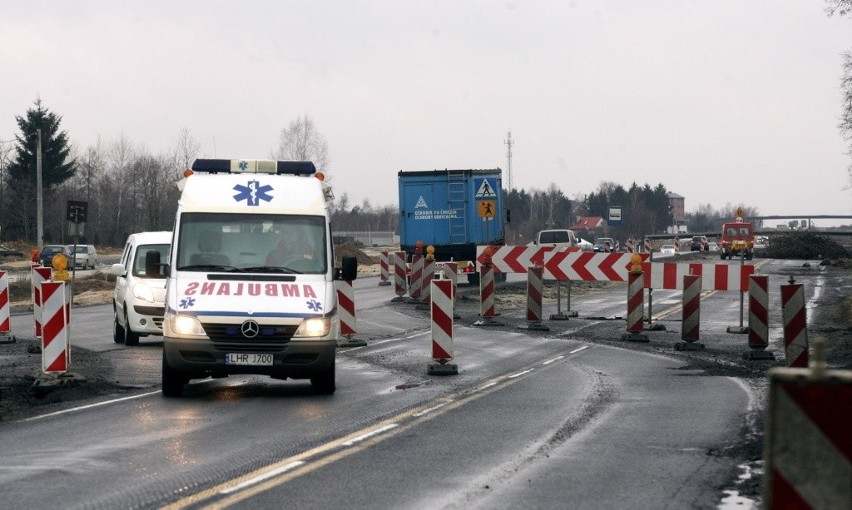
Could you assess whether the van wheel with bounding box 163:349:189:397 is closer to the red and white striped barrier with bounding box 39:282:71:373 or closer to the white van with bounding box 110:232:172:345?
the red and white striped barrier with bounding box 39:282:71:373

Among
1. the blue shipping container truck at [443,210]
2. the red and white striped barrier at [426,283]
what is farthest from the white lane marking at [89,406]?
the blue shipping container truck at [443,210]

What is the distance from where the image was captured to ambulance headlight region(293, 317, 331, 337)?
42.7 ft

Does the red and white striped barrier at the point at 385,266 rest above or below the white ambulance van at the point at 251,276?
below

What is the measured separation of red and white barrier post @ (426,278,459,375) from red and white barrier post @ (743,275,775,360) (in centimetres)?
488

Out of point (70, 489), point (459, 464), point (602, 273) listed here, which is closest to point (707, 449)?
point (459, 464)

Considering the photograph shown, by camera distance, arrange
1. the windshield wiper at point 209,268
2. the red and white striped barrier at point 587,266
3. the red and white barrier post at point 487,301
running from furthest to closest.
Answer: the red and white striped barrier at point 587,266
the red and white barrier post at point 487,301
the windshield wiper at point 209,268

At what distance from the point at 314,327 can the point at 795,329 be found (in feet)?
20.2

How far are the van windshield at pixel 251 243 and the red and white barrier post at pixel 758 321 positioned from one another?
750 centimetres

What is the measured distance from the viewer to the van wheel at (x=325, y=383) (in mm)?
13445

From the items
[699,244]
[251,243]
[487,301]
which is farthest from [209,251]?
[699,244]

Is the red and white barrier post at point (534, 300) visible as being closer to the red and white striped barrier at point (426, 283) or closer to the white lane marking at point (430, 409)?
the red and white striped barrier at point (426, 283)

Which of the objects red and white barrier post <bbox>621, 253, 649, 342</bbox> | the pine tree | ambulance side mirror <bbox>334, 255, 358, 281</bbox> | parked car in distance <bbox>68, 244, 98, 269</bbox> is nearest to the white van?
ambulance side mirror <bbox>334, 255, 358, 281</bbox>

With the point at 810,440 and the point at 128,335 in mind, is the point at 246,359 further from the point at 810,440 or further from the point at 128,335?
the point at 810,440

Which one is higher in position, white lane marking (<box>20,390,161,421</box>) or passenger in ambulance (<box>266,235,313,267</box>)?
passenger in ambulance (<box>266,235,313,267</box>)
